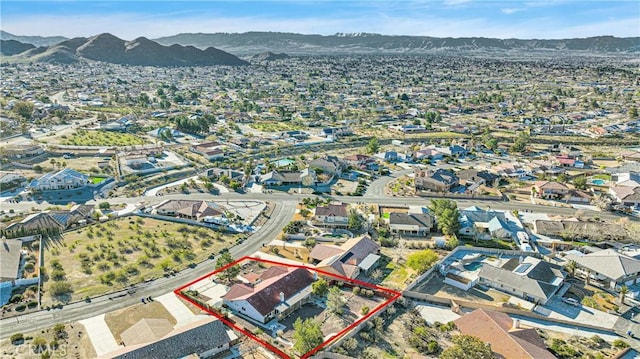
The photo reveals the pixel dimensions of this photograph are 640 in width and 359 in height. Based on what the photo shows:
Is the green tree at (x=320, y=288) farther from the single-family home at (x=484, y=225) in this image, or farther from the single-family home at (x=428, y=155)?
the single-family home at (x=428, y=155)

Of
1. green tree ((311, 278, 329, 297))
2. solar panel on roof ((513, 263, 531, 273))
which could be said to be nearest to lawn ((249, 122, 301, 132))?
green tree ((311, 278, 329, 297))

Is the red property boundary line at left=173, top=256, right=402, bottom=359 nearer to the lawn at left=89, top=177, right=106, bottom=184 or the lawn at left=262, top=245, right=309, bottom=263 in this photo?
the lawn at left=262, top=245, right=309, bottom=263

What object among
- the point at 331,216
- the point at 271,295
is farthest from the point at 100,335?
the point at 331,216

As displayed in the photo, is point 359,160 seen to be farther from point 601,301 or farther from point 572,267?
point 601,301

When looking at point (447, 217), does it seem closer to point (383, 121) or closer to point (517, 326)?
point (517, 326)

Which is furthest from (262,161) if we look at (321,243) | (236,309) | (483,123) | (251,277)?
(483,123)
